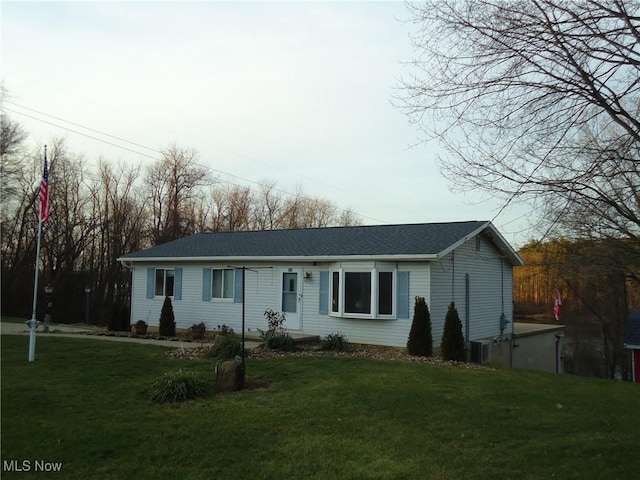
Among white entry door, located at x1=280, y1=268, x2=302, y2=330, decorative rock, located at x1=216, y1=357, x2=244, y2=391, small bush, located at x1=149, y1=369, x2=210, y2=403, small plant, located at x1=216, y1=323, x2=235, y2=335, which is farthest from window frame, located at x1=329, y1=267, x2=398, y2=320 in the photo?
small bush, located at x1=149, y1=369, x2=210, y2=403

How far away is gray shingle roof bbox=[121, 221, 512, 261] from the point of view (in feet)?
Answer: 47.8

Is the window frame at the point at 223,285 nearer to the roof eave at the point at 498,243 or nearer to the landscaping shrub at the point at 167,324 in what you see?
the landscaping shrub at the point at 167,324

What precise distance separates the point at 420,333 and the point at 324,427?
284 inches

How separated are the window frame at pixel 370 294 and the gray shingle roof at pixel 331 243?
47 cm

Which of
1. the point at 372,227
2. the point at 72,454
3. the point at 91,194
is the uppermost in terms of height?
the point at 91,194

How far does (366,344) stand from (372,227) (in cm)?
533

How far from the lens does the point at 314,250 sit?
15.8 m

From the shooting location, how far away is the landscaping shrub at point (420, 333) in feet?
42.0

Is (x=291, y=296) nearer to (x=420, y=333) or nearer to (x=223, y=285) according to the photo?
(x=223, y=285)

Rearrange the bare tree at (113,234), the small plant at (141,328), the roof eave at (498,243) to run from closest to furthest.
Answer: the roof eave at (498,243) → the small plant at (141,328) → the bare tree at (113,234)

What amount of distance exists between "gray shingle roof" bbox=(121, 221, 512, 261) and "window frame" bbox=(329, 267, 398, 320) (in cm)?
47

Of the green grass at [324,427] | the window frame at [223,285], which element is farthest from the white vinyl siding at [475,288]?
the window frame at [223,285]

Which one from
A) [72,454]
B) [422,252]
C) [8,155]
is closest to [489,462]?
[72,454]

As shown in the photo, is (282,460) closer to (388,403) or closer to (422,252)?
(388,403)
